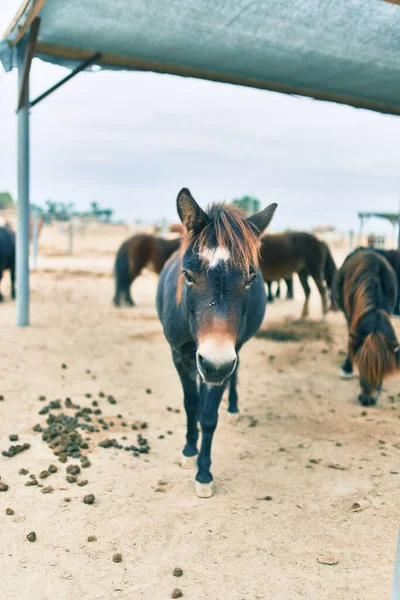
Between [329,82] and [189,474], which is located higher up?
[329,82]

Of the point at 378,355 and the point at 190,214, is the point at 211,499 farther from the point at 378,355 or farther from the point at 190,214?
the point at 378,355

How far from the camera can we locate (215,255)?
243cm

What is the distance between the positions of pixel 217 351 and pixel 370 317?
9.01 ft

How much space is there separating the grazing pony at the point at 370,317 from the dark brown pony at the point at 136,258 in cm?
494

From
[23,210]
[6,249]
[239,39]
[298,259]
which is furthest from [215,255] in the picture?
[6,249]

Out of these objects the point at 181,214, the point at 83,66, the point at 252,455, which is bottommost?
the point at 252,455

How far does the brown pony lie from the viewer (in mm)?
8414

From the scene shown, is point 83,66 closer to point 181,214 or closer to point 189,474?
point 181,214

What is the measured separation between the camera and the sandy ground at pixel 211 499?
2.28 meters

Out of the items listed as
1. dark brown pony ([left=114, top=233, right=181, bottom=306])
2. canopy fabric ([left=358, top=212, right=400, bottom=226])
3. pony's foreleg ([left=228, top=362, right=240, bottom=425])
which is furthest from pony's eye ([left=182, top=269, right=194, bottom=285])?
canopy fabric ([left=358, top=212, right=400, bottom=226])

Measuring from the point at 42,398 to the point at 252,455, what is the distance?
2014 millimetres

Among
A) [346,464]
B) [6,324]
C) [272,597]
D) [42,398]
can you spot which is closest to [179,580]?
[272,597]

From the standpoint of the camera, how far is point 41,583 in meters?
2.20

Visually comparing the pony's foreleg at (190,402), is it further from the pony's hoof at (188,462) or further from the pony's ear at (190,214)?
the pony's ear at (190,214)
